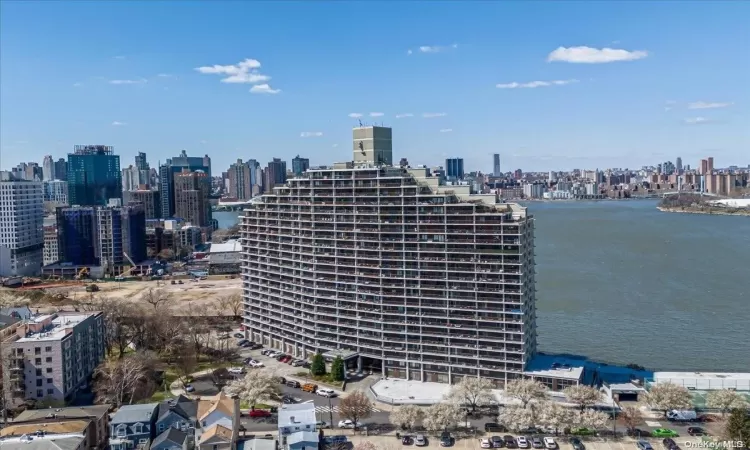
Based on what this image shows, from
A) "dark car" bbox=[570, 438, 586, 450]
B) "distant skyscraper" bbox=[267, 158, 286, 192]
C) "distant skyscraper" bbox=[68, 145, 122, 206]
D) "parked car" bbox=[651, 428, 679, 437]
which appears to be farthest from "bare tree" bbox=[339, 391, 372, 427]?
"distant skyscraper" bbox=[267, 158, 286, 192]

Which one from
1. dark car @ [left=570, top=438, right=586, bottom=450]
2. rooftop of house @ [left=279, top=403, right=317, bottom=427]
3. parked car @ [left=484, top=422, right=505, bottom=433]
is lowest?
dark car @ [left=570, top=438, right=586, bottom=450]

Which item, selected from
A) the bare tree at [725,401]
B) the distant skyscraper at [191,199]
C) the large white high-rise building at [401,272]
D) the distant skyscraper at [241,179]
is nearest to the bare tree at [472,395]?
the large white high-rise building at [401,272]

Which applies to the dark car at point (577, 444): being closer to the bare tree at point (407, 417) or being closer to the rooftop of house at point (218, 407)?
the bare tree at point (407, 417)

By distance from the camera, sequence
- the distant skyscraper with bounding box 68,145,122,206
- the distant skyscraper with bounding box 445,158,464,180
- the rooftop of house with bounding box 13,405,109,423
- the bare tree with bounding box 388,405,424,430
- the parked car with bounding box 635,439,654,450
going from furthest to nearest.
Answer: the distant skyscraper with bounding box 445,158,464,180, the distant skyscraper with bounding box 68,145,122,206, the bare tree with bounding box 388,405,424,430, the rooftop of house with bounding box 13,405,109,423, the parked car with bounding box 635,439,654,450

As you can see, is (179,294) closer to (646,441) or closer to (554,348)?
(554,348)

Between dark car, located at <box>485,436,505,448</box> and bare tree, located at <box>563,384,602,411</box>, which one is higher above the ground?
bare tree, located at <box>563,384,602,411</box>

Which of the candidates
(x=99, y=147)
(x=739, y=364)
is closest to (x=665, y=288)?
(x=739, y=364)

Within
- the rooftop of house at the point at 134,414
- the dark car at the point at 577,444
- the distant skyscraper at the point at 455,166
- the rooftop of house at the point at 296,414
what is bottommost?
the dark car at the point at 577,444

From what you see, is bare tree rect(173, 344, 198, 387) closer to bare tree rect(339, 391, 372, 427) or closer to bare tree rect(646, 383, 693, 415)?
bare tree rect(339, 391, 372, 427)
